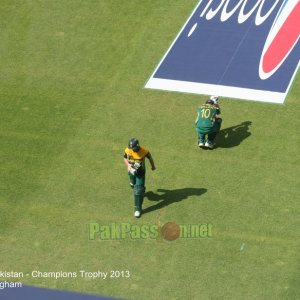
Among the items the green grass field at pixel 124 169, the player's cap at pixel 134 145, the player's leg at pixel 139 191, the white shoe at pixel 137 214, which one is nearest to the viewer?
the green grass field at pixel 124 169

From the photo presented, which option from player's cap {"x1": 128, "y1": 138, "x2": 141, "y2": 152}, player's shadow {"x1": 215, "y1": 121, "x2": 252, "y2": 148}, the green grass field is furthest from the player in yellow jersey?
player's shadow {"x1": 215, "y1": 121, "x2": 252, "y2": 148}

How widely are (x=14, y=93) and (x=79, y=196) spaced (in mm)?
5330

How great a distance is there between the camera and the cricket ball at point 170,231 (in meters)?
17.9

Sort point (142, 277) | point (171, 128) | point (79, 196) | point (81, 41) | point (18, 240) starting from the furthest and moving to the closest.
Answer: point (81, 41), point (171, 128), point (79, 196), point (18, 240), point (142, 277)

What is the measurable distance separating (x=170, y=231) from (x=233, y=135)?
4140 millimetres

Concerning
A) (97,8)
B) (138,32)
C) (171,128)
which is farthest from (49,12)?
(171,128)

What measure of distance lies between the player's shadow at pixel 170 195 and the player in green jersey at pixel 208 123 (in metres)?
1.68

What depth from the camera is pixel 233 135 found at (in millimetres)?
21000

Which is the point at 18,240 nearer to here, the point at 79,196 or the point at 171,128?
the point at 79,196

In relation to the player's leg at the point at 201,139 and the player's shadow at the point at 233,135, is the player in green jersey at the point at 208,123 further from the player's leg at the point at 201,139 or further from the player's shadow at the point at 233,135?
the player's shadow at the point at 233,135

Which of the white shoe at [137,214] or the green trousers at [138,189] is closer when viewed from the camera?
the green trousers at [138,189]

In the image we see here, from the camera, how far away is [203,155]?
66.7 ft

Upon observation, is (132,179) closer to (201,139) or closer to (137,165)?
(137,165)

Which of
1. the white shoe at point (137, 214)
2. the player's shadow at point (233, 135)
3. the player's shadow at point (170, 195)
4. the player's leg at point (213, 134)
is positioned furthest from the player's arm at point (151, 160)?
the player's shadow at point (233, 135)
